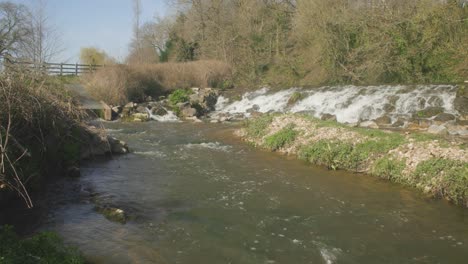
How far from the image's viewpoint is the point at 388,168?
10570 mm

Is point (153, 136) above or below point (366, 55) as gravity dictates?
below

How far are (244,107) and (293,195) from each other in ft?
62.5

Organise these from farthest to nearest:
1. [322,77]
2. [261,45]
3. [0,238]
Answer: [261,45] → [322,77] → [0,238]

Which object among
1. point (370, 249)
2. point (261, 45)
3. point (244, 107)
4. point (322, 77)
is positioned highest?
point (261, 45)

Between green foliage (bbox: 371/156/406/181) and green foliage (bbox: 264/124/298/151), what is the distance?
3849 mm

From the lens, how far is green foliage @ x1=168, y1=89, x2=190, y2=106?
28.9 metres

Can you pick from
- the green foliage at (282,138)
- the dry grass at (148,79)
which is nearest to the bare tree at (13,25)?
the dry grass at (148,79)

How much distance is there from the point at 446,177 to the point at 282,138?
6.32 metres

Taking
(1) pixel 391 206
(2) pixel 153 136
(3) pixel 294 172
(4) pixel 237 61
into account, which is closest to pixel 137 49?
(4) pixel 237 61

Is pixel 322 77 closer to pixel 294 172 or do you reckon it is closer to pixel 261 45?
pixel 261 45

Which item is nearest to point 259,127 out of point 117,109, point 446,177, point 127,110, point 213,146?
point 213,146

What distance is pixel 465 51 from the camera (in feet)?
78.5

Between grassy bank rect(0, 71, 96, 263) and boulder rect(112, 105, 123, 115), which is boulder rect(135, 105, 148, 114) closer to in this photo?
boulder rect(112, 105, 123, 115)

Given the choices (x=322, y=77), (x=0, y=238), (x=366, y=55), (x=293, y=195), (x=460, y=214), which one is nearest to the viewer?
(x=0, y=238)
